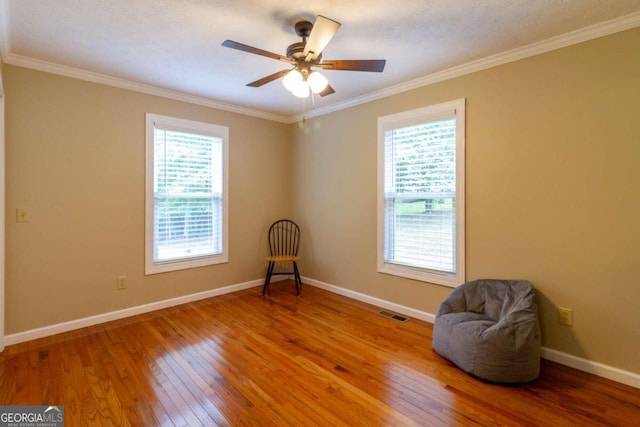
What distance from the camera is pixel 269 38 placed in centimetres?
238

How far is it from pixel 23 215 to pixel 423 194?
368 centimetres

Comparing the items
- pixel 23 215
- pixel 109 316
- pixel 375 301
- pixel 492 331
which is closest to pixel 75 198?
pixel 23 215

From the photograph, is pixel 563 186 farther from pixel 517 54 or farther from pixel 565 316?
pixel 517 54

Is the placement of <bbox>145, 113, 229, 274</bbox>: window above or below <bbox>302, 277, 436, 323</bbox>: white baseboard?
above

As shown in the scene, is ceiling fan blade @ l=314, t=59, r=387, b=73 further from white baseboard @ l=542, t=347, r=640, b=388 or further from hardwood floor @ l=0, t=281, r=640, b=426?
white baseboard @ l=542, t=347, r=640, b=388

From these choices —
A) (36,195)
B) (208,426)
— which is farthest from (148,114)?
(208,426)

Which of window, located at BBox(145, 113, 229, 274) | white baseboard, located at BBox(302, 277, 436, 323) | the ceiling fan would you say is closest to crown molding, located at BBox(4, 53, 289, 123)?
window, located at BBox(145, 113, 229, 274)

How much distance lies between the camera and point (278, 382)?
2148 mm

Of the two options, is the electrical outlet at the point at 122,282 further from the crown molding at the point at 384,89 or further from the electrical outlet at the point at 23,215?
the crown molding at the point at 384,89

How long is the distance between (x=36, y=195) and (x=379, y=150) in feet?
10.9

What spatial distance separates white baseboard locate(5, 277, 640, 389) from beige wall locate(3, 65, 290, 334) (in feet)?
0.20

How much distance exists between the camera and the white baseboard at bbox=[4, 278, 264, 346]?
272 centimetres

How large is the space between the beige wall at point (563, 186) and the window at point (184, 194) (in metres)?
2.42

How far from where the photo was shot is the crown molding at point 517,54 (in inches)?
83.9
